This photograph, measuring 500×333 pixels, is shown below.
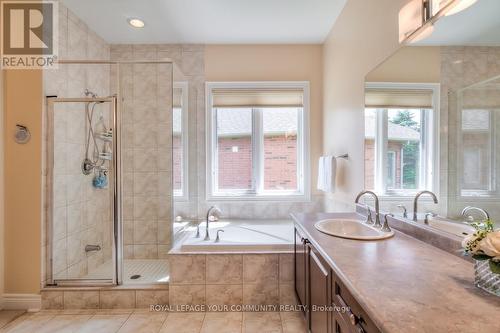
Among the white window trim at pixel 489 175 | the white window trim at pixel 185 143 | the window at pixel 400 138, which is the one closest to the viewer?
the white window trim at pixel 489 175

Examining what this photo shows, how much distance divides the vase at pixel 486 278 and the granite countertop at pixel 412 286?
0.02 metres

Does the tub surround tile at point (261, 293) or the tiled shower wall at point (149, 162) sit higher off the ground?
the tiled shower wall at point (149, 162)

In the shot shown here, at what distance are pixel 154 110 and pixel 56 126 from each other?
2.95ft

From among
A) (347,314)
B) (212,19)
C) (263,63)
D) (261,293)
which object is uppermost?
(212,19)

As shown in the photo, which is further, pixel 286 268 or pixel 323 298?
pixel 286 268

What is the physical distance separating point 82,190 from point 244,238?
5.68ft

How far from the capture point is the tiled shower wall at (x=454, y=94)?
1.03 m

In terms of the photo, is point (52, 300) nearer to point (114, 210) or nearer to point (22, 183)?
point (114, 210)

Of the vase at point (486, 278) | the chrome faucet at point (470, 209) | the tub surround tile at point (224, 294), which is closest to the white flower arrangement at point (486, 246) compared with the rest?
the vase at point (486, 278)

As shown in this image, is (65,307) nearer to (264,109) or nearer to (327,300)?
(327,300)

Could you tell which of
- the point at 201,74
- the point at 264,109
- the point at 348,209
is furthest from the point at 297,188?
the point at 201,74

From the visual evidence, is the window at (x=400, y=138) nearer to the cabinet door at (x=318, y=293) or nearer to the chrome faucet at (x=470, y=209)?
the chrome faucet at (x=470, y=209)

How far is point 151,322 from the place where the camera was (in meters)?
1.95

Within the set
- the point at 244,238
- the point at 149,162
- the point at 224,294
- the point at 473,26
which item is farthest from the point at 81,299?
the point at 473,26
